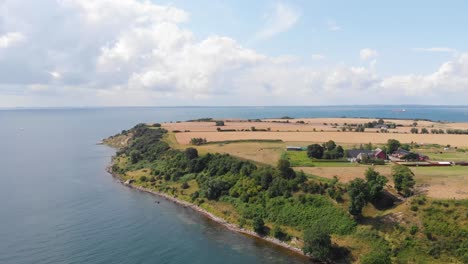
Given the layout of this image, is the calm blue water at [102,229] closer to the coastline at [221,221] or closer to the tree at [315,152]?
the coastline at [221,221]

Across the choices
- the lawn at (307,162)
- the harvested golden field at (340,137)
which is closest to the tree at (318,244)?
the lawn at (307,162)

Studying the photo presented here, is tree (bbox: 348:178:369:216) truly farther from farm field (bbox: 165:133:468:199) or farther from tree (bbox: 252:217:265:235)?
tree (bbox: 252:217:265:235)

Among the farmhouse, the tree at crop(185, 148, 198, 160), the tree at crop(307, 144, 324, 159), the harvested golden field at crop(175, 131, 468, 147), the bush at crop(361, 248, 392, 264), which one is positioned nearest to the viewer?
the bush at crop(361, 248, 392, 264)

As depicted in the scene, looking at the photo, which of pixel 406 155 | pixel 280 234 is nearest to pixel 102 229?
pixel 280 234

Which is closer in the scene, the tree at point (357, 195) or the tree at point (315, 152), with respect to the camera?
the tree at point (357, 195)

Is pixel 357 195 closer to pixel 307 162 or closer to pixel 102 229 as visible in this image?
pixel 307 162

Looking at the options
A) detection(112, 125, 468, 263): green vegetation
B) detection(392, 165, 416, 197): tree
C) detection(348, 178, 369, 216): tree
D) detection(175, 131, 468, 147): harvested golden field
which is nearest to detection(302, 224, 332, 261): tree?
detection(112, 125, 468, 263): green vegetation

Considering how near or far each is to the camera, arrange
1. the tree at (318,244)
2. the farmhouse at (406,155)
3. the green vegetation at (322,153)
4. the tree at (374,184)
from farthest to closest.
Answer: the green vegetation at (322,153) < the farmhouse at (406,155) < the tree at (374,184) < the tree at (318,244)
